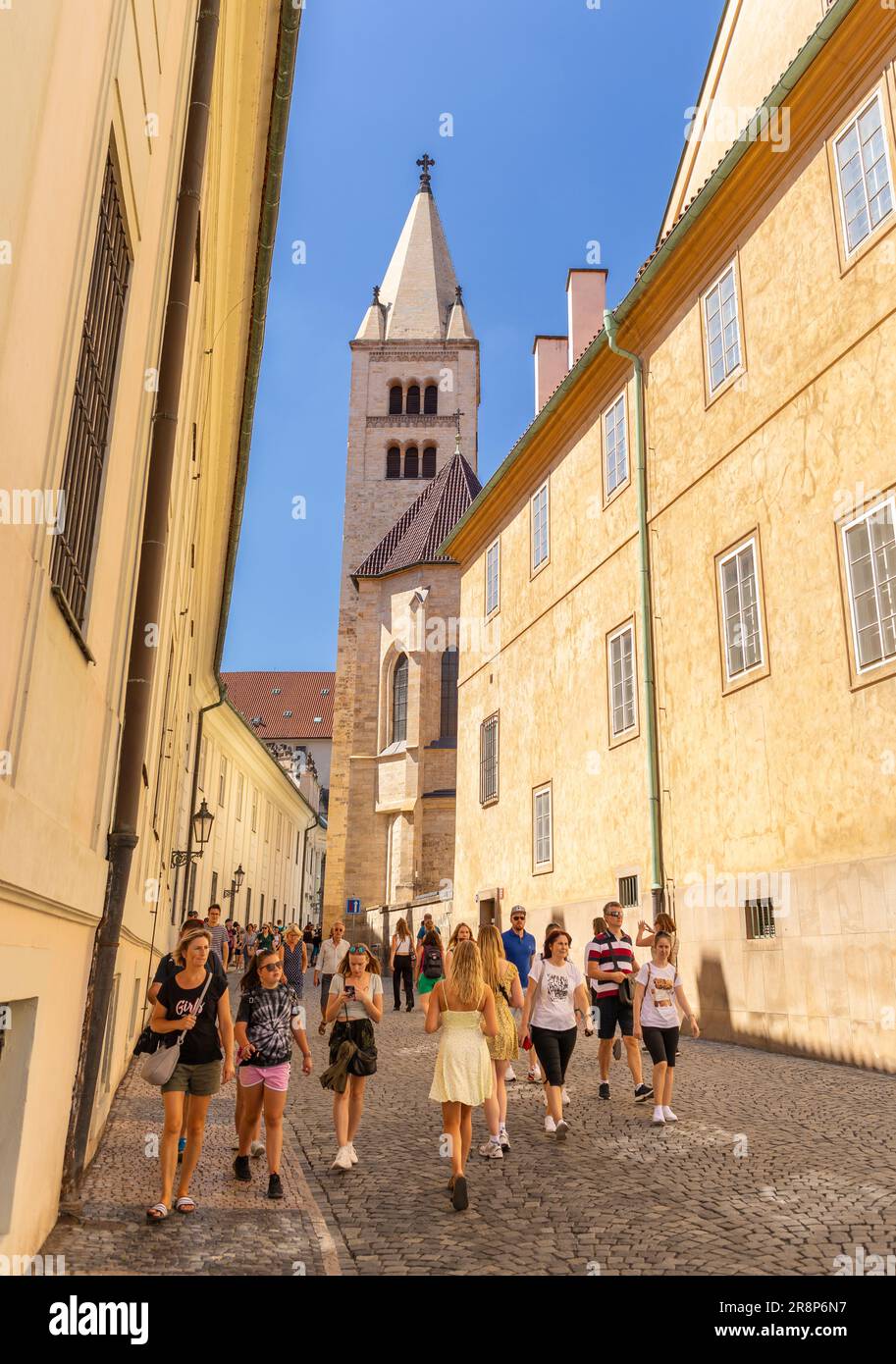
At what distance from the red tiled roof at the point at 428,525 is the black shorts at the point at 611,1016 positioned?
31.3 metres

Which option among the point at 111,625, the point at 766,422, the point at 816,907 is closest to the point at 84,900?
the point at 111,625

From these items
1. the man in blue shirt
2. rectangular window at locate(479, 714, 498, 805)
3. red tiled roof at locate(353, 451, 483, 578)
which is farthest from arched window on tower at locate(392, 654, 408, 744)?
the man in blue shirt

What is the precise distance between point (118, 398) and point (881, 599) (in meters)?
7.89

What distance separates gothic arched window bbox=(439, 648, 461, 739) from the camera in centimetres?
3928

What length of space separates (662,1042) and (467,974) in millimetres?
2765

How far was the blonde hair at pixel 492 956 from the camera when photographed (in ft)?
24.5

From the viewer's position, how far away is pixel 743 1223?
5477mm

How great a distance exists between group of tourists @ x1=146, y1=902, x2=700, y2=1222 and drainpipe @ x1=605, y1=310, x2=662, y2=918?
5.08 m

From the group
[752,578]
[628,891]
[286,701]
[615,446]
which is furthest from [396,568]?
[286,701]

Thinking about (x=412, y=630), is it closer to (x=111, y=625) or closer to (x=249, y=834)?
(x=249, y=834)

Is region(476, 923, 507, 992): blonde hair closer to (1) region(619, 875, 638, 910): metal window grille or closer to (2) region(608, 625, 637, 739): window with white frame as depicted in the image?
(1) region(619, 875, 638, 910): metal window grille

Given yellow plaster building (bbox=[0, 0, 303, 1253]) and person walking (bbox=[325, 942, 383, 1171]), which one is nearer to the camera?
yellow plaster building (bbox=[0, 0, 303, 1253])

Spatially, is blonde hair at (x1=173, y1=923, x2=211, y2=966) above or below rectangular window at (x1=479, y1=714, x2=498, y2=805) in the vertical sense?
below
